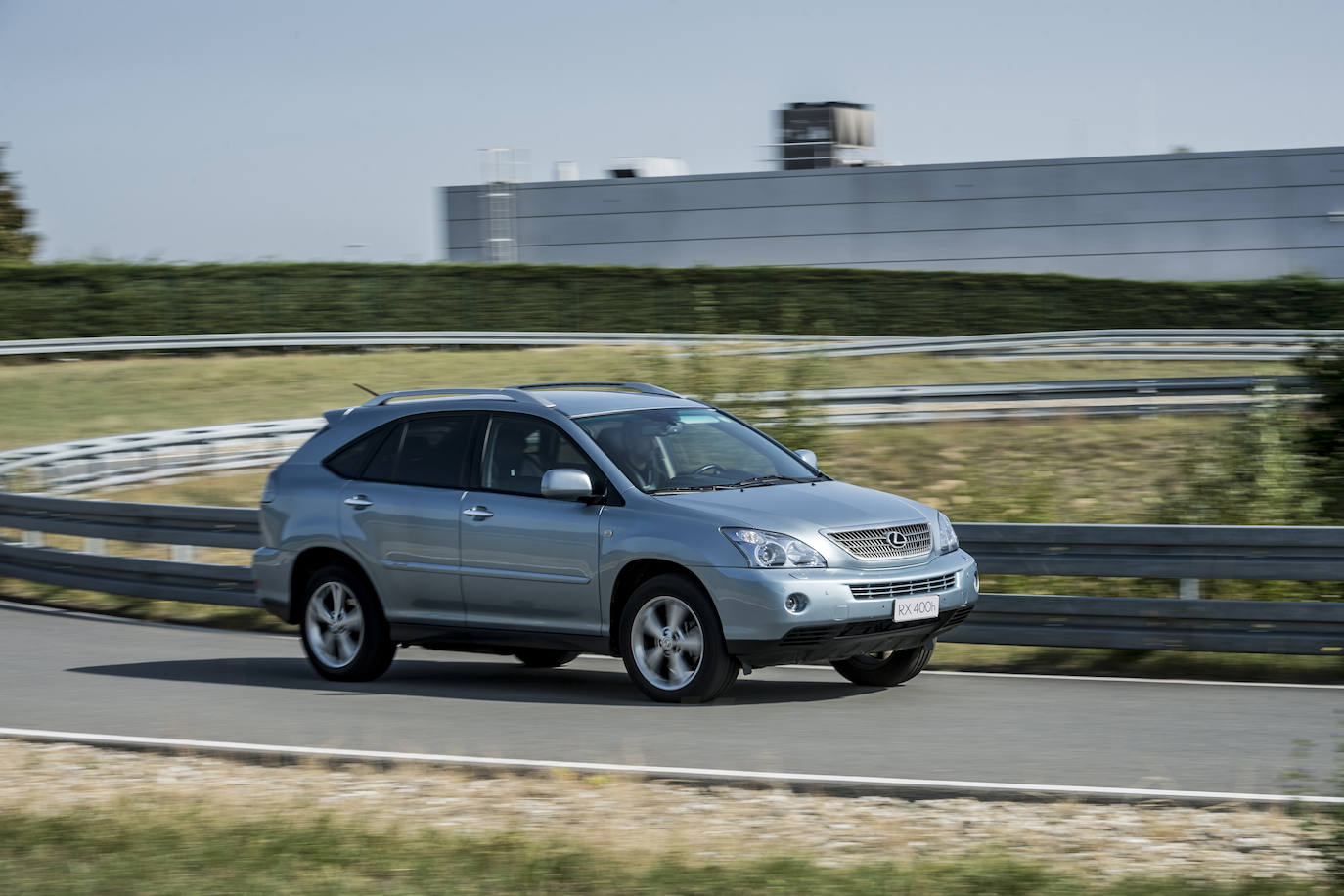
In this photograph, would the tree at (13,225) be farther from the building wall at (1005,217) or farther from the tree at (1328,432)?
the tree at (1328,432)

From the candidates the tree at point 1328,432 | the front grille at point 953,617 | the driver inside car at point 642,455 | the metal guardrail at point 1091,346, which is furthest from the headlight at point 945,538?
the metal guardrail at point 1091,346

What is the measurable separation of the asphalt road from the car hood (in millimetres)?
977

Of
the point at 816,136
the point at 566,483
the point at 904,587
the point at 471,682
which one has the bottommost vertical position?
the point at 471,682

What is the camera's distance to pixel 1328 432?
14578 millimetres

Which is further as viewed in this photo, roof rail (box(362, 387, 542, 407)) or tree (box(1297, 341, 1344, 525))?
tree (box(1297, 341, 1344, 525))

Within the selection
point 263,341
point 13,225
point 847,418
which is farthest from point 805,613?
point 13,225

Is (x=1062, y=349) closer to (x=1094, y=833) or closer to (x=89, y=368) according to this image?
(x=89, y=368)

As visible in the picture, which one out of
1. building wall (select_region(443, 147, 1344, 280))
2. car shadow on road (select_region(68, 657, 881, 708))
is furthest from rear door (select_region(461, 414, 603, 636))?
building wall (select_region(443, 147, 1344, 280))

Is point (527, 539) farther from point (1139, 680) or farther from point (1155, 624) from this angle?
point (1155, 624)

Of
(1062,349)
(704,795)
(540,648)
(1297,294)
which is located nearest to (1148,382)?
(1062,349)

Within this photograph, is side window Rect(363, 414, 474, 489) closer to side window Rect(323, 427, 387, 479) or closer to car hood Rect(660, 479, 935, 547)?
side window Rect(323, 427, 387, 479)

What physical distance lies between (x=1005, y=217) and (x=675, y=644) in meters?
55.9

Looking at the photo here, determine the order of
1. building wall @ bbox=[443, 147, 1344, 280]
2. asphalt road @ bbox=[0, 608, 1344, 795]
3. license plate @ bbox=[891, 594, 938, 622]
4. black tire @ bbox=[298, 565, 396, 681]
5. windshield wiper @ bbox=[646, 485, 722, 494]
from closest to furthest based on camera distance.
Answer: asphalt road @ bbox=[0, 608, 1344, 795]
license plate @ bbox=[891, 594, 938, 622]
windshield wiper @ bbox=[646, 485, 722, 494]
black tire @ bbox=[298, 565, 396, 681]
building wall @ bbox=[443, 147, 1344, 280]

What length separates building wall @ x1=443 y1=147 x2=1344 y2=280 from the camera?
60719mm
